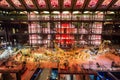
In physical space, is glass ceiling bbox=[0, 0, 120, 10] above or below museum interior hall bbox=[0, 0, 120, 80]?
above

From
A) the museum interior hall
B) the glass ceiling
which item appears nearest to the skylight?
the glass ceiling

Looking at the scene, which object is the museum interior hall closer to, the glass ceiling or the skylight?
the glass ceiling

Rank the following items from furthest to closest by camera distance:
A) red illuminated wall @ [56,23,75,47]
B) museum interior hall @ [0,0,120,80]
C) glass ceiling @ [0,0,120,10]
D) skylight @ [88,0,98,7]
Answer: red illuminated wall @ [56,23,75,47] < museum interior hall @ [0,0,120,80] < skylight @ [88,0,98,7] < glass ceiling @ [0,0,120,10]

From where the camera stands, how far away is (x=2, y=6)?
26.3m

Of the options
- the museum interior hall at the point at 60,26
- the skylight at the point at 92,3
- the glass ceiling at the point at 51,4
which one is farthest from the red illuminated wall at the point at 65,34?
the skylight at the point at 92,3

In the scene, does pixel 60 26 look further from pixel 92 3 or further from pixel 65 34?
pixel 92 3

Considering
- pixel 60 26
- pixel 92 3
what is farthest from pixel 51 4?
pixel 92 3

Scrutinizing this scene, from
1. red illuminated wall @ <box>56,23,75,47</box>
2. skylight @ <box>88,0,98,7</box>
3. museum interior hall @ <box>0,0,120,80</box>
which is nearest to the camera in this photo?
skylight @ <box>88,0,98,7</box>

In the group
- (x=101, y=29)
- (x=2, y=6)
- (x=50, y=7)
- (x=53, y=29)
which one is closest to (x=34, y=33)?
(x=53, y=29)

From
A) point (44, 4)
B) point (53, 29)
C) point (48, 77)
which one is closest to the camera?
point (48, 77)

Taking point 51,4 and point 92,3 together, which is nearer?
point 92,3

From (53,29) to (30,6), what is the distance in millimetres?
5322

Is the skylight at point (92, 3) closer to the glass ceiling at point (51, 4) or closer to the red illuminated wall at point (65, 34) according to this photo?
the glass ceiling at point (51, 4)

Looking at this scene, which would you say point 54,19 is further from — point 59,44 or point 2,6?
point 2,6
